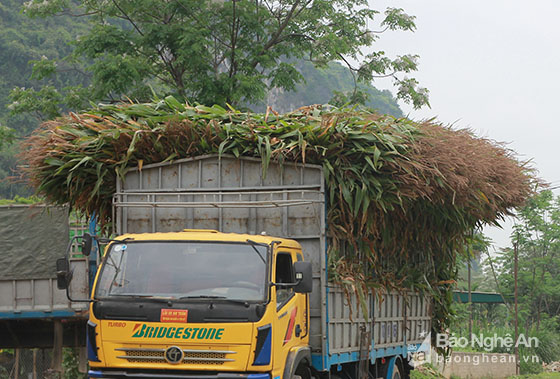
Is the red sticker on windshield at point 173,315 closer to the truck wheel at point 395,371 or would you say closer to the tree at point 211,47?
the truck wheel at point 395,371

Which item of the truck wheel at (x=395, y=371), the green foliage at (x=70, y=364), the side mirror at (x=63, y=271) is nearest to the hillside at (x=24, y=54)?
the green foliage at (x=70, y=364)

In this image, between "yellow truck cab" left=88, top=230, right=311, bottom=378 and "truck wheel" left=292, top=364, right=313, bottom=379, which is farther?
"truck wheel" left=292, top=364, right=313, bottom=379

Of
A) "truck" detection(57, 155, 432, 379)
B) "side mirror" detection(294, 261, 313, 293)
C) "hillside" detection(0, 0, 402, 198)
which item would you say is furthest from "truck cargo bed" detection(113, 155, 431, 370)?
"hillside" detection(0, 0, 402, 198)

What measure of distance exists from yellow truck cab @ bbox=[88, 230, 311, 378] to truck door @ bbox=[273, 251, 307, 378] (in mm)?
12

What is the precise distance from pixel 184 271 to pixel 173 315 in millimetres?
473

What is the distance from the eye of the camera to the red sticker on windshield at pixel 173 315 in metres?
7.06

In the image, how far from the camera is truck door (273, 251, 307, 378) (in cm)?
741

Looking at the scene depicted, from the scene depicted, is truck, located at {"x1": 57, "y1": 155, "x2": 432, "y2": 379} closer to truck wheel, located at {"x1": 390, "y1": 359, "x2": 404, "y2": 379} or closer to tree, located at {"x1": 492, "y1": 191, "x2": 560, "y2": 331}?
truck wheel, located at {"x1": 390, "y1": 359, "x2": 404, "y2": 379}

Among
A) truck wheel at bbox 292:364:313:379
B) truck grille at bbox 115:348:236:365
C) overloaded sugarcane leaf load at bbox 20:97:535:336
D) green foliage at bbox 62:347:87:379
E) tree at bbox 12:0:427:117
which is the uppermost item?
tree at bbox 12:0:427:117

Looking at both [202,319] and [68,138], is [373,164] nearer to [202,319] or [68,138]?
[202,319]

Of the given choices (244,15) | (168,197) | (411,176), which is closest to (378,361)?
(411,176)

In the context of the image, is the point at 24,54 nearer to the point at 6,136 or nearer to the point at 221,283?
the point at 6,136

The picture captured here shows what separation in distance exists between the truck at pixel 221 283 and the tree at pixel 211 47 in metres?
8.72

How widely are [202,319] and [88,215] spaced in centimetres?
369
